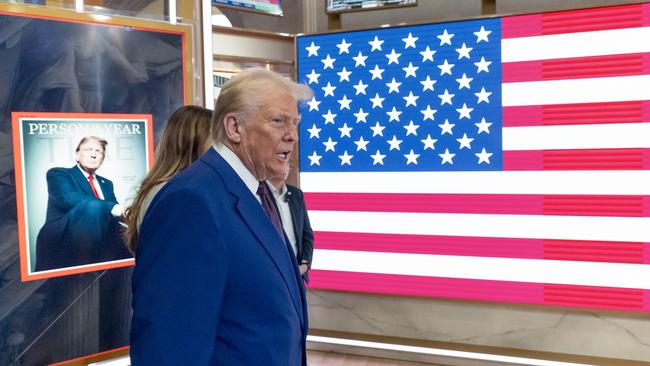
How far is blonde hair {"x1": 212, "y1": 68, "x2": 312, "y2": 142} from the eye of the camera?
1189 millimetres

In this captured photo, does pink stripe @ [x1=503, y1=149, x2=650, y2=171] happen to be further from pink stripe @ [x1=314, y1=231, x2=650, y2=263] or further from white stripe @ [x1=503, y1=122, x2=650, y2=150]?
pink stripe @ [x1=314, y1=231, x2=650, y2=263]

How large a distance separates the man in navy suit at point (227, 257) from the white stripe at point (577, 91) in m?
2.51

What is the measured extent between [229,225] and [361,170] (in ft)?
9.37

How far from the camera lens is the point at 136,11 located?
8.91 ft

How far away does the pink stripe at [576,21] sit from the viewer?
326 cm

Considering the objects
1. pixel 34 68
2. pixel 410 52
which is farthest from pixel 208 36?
pixel 410 52

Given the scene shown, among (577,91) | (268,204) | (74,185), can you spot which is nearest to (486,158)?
(577,91)

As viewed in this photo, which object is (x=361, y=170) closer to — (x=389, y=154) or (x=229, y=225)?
(x=389, y=154)

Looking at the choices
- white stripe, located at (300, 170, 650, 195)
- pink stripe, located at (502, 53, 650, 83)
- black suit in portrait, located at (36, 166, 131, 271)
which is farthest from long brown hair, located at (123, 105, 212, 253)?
pink stripe, located at (502, 53, 650, 83)

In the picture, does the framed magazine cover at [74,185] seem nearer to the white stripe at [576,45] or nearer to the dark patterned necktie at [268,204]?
the dark patterned necktie at [268,204]

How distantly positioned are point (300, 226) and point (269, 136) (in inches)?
71.2

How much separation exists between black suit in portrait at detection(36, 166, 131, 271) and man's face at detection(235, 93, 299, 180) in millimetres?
1470

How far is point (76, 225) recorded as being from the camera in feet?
8.13

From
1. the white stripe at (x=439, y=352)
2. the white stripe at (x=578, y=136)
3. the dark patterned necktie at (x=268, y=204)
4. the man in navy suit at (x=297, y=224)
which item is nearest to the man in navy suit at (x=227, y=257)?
the dark patterned necktie at (x=268, y=204)
